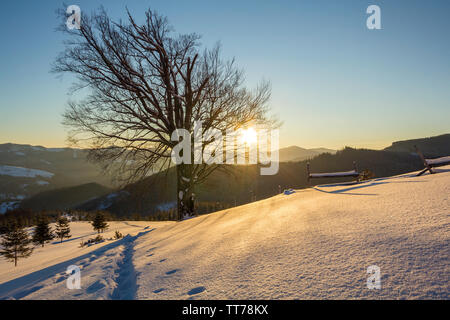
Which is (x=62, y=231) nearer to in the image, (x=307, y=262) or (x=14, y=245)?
(x=14, y=245)

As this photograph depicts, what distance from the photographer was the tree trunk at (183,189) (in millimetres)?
8539

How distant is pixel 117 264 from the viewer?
3684 millimetres

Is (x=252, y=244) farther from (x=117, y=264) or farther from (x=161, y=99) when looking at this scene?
(x=161, y=99)

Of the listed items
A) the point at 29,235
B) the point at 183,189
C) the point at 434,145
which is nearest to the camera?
the point at 183,189

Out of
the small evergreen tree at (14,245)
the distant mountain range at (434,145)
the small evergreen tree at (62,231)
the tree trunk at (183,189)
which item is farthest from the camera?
the distant mountain range at (434,145)

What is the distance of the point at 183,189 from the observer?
8562mm

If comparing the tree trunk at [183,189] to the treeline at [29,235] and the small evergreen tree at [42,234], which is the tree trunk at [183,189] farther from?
the small evergreen tree at [42,234]

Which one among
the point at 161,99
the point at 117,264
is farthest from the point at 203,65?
the point at 117,264
